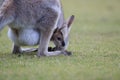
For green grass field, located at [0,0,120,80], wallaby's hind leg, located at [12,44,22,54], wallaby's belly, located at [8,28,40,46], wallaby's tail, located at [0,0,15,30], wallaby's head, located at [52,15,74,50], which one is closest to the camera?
green grass field, located at [0,0,120,80]

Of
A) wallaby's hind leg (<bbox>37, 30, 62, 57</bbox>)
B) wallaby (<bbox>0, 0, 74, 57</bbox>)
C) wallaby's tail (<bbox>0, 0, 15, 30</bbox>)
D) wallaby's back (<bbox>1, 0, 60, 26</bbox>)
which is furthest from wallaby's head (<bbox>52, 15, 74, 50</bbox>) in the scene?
wallaby's tail (<bbox>0, 0, 15, 30</bbox>)

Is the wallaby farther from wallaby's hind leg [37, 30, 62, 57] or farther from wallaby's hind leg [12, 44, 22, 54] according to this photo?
wallaby's hind leg [12, 44, 22, 54]

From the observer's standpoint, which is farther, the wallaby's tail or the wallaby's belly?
the wallaby's belly

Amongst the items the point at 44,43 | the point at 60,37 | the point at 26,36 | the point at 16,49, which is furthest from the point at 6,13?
the point at 60,37

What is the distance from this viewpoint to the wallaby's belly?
800cm

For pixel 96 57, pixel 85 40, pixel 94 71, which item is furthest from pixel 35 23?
pixel 85 40

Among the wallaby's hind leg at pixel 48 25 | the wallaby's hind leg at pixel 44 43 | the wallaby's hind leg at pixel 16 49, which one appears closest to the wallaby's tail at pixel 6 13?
the wallaby's hind leg at pixel 48 25

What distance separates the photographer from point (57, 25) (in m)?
8.67

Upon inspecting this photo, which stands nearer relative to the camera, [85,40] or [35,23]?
[35,23]

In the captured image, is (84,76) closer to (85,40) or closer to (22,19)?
(22,19)

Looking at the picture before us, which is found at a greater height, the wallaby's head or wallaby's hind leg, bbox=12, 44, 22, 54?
the wallaby's head

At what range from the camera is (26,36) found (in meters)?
8.02

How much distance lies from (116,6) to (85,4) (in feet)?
5.53

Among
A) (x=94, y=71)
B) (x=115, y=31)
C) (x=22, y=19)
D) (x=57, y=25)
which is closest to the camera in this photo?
(x=94, y=71)
